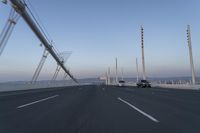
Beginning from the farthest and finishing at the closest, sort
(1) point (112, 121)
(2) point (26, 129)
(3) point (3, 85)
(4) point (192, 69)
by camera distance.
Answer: (4) point (192, 69), (3) point (3, 85), (1) point (112, 121), (2) point (26, 129)

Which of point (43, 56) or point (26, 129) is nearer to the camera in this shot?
point (26, 129)

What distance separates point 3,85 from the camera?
41375mm

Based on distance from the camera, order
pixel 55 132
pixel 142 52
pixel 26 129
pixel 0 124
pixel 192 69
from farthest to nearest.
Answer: pixel 142 52, pixel 192 69, pixel 0 124, pixel 26 129, pixel 55 132

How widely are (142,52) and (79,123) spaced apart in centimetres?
6430

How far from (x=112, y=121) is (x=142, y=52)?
63.6m

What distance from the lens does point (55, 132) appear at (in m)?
7.68

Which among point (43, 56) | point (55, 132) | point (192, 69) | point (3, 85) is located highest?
point (43, 56)

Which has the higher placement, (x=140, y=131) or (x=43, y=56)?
(x=43, y=56)

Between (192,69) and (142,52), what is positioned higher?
(142,52)

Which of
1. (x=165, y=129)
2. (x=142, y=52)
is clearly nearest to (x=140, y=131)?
(x=165, y=129)

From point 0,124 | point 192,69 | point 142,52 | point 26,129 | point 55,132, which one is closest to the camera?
point 55,132

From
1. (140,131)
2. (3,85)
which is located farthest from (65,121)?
(3,85)

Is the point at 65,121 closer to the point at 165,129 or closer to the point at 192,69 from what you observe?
the point at 165,129

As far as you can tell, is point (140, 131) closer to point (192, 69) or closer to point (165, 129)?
point (165, 129)
